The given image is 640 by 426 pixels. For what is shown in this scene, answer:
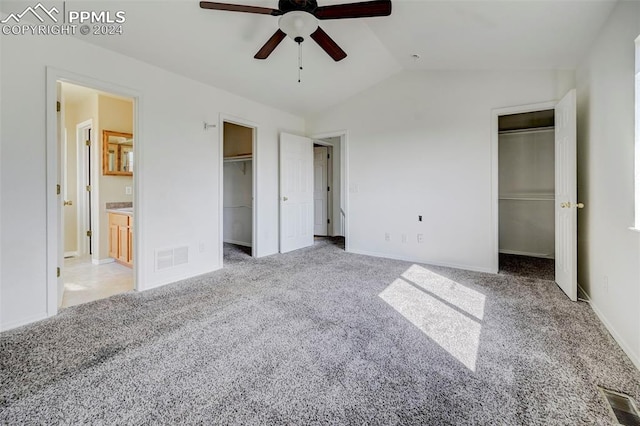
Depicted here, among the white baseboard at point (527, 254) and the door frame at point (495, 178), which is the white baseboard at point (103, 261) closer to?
the door frame at point (495, 178)

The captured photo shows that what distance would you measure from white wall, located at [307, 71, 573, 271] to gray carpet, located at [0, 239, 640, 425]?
47.6 inches

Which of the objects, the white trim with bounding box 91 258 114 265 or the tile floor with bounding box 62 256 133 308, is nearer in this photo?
the tile floor with bounding box 62 256 133 308

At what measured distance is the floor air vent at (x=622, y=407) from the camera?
53.1 inches

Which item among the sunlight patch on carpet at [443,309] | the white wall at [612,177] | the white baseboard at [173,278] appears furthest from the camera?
the white baseboard at [173,278]

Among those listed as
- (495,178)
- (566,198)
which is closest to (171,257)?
(495,178)

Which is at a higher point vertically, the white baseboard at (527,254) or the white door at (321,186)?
the white door at (321,186)

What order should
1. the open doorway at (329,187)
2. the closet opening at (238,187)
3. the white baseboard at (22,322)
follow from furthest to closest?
1. the open doorway at (329,187)
2. the closet opening at (238,187)
3. the white baseboard at (22,322)

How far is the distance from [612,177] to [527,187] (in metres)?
2.78

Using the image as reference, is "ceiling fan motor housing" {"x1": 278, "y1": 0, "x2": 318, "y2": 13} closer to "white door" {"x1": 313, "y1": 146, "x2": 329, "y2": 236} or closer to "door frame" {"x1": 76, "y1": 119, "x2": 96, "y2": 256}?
"door frame" {"x1": 76, "y1": 119, "x2": 96, "y2": 256}

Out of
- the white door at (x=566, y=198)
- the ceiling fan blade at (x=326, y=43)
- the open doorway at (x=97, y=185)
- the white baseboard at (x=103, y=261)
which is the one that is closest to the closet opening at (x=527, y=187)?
the white door at (x=566, y=198)

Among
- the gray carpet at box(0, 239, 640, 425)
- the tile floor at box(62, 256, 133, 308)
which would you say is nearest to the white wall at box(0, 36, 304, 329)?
the tile floor at box(62, 256, 133, 308)

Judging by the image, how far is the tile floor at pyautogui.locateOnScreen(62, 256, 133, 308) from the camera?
2987 millimetres

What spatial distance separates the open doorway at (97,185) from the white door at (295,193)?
7.29ft

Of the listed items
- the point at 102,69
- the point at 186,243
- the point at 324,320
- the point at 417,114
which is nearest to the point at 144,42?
the point at 102,69
